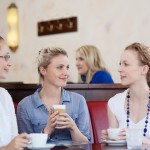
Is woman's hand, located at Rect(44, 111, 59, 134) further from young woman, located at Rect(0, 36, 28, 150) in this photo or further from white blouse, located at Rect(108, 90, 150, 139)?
white blouse, located at Rect(108, 90, 150, 139)

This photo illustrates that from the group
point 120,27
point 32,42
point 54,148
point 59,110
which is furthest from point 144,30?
Result: point 54,148

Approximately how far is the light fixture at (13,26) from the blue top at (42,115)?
4257 millimetres

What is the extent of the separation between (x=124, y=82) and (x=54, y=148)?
27.1 inches

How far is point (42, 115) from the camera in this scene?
2.29 meters

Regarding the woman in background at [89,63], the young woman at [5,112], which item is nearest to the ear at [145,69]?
the young woman at [5,112]

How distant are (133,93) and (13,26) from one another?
4513 mm

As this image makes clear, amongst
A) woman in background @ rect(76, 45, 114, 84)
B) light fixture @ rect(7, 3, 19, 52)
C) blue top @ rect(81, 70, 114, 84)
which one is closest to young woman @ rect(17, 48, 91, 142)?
blue top @ rect(81, 70, 114, 84)

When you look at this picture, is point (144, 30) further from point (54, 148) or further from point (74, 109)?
point (54, 148)

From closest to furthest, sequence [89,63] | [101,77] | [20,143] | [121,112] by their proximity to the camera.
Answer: [20,143]
[121,112]
[101,77]
[89,63]

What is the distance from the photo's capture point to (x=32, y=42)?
6.28 meters

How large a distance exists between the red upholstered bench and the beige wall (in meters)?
2.36

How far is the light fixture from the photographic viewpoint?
6490 mm

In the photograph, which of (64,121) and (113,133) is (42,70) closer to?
(64,121)

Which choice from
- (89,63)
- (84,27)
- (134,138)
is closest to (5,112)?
(134,138)
